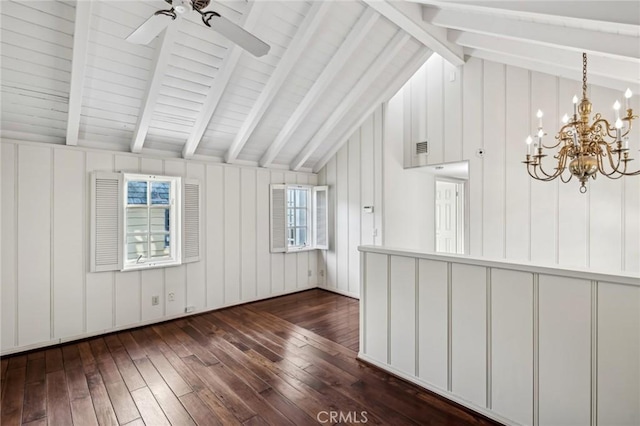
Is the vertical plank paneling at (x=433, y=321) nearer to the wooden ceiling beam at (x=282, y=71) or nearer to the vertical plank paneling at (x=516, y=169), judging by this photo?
the vertical plank paneling at (x=516, y=169)

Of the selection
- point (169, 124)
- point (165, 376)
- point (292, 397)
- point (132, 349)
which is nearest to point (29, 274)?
point (132, 349)

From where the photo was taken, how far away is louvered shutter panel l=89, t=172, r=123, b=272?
3.58m

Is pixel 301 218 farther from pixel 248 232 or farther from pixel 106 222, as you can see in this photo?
pixel 106 222

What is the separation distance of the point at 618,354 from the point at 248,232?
4363 mm

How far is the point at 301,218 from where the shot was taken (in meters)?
5.82

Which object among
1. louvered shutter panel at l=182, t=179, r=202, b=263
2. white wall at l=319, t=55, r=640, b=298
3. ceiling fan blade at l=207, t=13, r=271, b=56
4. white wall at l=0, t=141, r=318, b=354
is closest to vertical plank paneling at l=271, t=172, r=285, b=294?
white wall at l=0, t=141, r=318, b=354

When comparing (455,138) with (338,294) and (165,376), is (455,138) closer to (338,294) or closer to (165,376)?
(338,294)

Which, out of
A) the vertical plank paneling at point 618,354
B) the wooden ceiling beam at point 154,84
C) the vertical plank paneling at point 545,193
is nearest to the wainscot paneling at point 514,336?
the vertical plank paneling at point 618,354

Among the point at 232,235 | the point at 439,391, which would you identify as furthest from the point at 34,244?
the point at 439,391

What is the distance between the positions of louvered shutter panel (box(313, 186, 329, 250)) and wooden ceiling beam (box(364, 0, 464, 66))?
2838 millimetres

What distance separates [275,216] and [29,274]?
3157 millimetres

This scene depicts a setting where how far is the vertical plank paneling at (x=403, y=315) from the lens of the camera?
2.65m

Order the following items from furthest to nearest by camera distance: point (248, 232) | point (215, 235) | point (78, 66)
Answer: point (248, 232) < point (215, 235) < point (78, 66)

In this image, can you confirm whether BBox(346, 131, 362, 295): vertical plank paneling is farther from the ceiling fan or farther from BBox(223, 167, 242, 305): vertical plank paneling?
the ceiling fan
